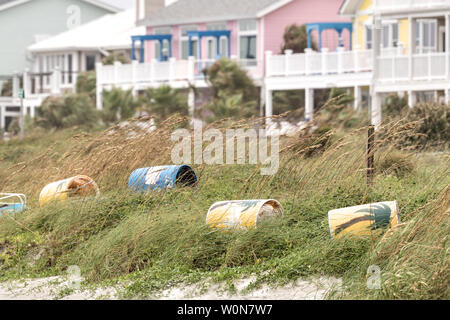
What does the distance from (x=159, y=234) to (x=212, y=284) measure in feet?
4.48

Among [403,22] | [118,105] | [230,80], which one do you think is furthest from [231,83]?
[403,22]

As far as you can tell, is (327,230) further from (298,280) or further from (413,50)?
(413,50)

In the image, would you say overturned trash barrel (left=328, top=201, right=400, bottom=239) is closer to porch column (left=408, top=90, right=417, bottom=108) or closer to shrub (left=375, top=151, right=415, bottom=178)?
shrub (left=375, top=151, right=415, bottom=178)

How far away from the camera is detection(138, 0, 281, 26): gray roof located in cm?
3719

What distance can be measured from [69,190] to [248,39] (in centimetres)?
2655

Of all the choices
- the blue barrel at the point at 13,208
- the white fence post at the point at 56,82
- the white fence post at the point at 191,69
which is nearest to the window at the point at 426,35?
the white fence post at the point at 191,69

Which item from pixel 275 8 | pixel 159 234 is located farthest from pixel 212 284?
pixel 275 8

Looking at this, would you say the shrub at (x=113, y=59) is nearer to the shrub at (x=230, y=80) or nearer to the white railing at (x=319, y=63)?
the shrub at (x=230, y=80)

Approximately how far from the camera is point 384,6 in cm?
2839

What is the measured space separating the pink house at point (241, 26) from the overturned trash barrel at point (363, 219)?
1057 inches

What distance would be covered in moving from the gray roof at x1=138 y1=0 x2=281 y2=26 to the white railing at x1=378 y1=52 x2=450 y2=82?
10.5 metres

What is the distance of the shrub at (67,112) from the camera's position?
31.7 meters

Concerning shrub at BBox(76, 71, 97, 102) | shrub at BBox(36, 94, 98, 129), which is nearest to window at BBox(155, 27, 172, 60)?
shrub at BBox(76, 71, 97, 102)

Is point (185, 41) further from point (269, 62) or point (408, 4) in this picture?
point (408, 4)
